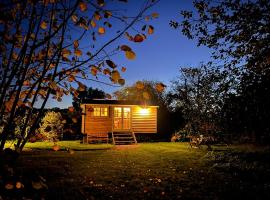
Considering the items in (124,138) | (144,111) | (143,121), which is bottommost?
(124,138)

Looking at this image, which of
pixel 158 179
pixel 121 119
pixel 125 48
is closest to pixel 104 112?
pixel 121 119

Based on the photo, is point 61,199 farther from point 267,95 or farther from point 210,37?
point 267,95

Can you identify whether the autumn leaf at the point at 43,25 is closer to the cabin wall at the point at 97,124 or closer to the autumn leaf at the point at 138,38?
the autumn leaf at the point at 138,38

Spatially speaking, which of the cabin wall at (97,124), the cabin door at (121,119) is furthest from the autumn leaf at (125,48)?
the cabin door at (121,119)

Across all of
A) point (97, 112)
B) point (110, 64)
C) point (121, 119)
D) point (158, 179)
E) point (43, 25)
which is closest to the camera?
point (110, 64)

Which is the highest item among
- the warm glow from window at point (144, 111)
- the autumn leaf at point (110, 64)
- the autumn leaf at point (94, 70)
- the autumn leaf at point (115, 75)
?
the warm glow from window at point (144, 111)

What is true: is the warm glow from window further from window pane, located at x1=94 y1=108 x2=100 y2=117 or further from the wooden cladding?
window pane, located at x1=94 y1=108 x2=100 y2=117

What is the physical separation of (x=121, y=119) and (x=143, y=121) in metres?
2.35

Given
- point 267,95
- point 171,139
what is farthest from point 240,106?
point 171,139

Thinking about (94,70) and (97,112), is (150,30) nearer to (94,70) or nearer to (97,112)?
(94,70)

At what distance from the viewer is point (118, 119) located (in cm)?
2691

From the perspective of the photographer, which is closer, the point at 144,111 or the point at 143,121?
the point at 143,121

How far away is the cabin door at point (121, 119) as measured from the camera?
26.7 m

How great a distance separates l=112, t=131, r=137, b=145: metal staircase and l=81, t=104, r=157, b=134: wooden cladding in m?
0.82
